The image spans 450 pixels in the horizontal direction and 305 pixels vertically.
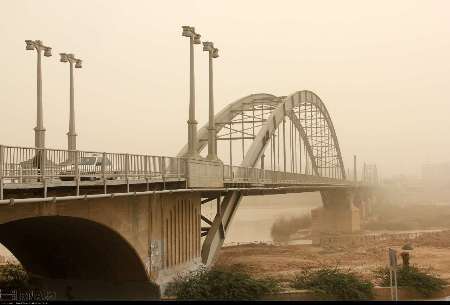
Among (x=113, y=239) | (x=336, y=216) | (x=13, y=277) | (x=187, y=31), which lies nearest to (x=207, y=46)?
(x=187, y=31)

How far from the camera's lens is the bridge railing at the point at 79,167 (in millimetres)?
14586

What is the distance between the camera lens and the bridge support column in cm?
7762

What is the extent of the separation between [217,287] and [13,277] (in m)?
11.4

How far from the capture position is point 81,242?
72.3ft

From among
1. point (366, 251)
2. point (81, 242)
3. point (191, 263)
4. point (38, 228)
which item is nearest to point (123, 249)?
point (81, 242)

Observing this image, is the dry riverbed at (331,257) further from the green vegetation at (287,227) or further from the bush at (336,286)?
the green vegetation at (287,227)

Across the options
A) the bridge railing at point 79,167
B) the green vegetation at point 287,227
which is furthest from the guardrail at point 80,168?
the green vegetation at point 287,227

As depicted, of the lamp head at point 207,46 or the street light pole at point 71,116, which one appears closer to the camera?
the street light pole at point 71,116

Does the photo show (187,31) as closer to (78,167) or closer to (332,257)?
(78,167)

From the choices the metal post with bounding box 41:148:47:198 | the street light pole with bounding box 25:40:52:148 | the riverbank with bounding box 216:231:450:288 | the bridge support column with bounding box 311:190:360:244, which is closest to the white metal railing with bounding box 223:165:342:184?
the riverbank with bounding box 216:231:450:288

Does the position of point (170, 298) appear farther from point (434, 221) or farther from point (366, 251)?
point (434, 221)

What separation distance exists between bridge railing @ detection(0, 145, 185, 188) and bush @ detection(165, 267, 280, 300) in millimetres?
4488

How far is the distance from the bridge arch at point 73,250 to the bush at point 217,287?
5.35ft

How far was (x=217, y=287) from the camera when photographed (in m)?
23.4
